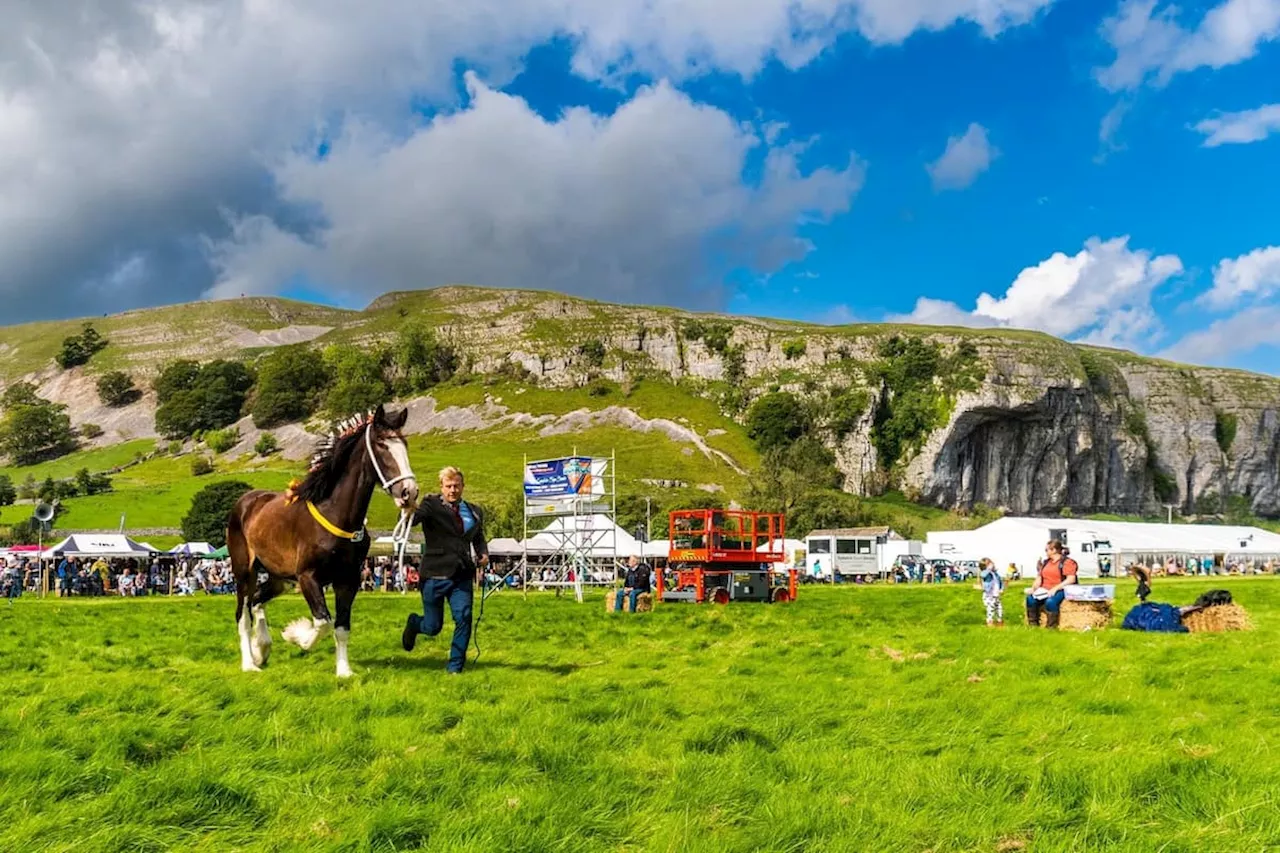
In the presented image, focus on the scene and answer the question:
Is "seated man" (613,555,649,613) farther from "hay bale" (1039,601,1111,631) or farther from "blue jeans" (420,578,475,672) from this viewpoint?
"blue jeans" (420,578,475,672)

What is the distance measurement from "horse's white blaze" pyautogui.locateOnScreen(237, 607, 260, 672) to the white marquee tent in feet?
217

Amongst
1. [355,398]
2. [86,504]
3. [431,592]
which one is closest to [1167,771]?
[431,592]

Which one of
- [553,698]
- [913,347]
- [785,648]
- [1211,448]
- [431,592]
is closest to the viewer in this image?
[553,698]

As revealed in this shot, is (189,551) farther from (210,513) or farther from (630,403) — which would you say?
(630,403)

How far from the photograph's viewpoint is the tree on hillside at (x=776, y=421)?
156m

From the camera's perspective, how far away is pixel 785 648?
45.5 ft

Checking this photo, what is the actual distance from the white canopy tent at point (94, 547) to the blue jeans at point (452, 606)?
44.6 m

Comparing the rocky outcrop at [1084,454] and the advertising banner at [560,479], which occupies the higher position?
the rocky outcrop at [1084,454]

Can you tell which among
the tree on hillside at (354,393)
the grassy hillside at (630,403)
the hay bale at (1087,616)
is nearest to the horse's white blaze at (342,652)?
the hay bale at (1087,616)

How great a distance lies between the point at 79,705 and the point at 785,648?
9315 mm

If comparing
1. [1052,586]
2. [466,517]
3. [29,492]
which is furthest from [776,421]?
[466,517]

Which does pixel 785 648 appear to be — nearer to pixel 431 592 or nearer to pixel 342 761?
pixel 431 592

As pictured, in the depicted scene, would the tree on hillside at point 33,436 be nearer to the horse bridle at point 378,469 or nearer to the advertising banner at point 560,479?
the advertising banner at point 560,479

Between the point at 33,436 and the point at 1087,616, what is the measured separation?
22284 centimetres
